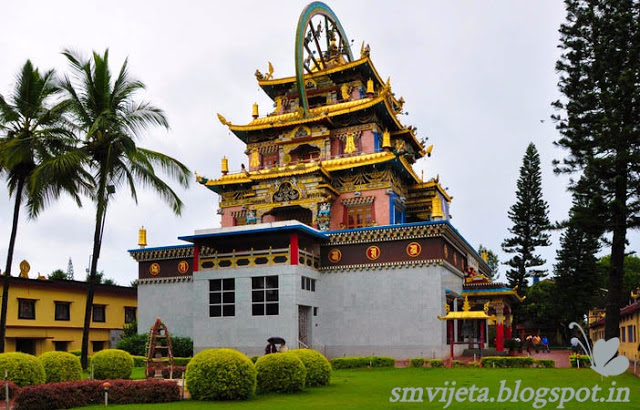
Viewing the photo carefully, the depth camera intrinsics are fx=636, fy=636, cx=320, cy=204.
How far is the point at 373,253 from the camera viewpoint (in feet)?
98.1

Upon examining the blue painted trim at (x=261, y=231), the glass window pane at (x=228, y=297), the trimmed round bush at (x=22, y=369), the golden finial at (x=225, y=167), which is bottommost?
the trimmed round bush at (x=22, y=369)

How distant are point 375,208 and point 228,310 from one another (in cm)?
959

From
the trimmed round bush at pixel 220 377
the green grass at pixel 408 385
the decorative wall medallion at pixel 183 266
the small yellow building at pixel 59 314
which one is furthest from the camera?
the decorative wall medallion at pixel 183 266

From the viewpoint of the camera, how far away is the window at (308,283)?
28984mm

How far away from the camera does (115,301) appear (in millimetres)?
39500

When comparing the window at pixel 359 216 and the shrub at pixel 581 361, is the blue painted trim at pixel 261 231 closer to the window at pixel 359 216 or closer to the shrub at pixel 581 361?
the window at pixel 359 216

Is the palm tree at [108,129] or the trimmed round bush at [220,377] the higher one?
the palm tree at [108,129]

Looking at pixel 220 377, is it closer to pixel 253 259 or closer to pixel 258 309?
pixel 258 309

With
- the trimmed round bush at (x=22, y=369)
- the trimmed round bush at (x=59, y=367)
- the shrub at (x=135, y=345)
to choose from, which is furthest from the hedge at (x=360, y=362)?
the trimmed round bush at (x=22, y=369)

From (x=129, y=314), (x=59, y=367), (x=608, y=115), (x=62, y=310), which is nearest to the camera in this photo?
(x=59, y=367)

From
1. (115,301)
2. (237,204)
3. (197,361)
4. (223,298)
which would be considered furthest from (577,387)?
(115,301)

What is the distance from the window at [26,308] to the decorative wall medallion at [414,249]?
20.1 metres

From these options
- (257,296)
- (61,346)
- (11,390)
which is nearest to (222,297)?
(257,296)

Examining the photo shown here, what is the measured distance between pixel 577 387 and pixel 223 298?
1695 cm
